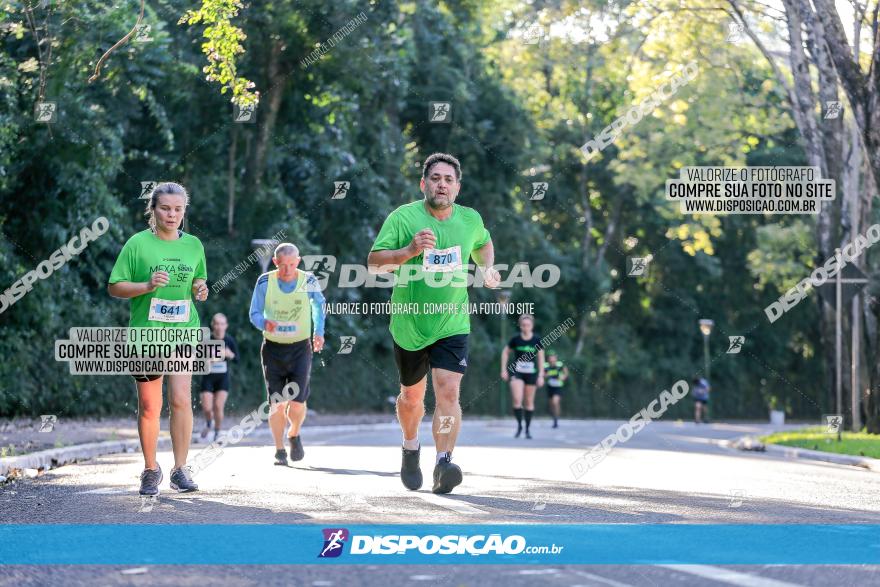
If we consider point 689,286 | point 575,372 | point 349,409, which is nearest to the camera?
point 349,409

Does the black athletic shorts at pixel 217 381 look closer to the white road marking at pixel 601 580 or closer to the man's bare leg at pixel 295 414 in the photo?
the man's bare leg at pixel 295 414

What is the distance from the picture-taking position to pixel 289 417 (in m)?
13.4

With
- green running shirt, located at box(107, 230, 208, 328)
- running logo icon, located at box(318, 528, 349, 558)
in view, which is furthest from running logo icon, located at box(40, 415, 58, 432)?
running logo icon, located at box(318, 528, 349, 558)

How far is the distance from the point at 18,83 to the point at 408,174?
66.1 ft

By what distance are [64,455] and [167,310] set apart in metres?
6.28

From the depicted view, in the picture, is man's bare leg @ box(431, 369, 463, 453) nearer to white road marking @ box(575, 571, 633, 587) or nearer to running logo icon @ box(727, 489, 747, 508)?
running logo icon @ box(727, 489, 747, 508)

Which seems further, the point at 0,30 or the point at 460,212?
the point at 0,30

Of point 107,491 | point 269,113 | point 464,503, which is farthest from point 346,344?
point 464,503

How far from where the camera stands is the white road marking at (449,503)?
845cm

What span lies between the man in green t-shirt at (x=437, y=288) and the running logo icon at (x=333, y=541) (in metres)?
2.14

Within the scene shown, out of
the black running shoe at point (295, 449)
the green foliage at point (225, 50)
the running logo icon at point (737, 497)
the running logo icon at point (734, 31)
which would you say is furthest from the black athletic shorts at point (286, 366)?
the running logo icon at point (734, 31)

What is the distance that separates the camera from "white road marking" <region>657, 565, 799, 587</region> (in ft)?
19.2

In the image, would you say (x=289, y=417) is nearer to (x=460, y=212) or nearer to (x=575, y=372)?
(x=460, y=212)

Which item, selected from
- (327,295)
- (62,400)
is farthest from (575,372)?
(62,400)
